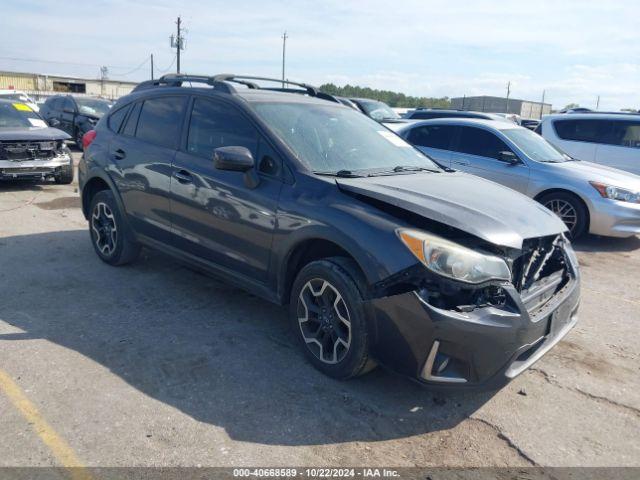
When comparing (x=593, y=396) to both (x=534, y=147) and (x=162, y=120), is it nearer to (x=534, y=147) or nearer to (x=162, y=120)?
(x=162, y=120)

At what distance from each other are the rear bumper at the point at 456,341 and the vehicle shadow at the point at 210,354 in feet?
0.87

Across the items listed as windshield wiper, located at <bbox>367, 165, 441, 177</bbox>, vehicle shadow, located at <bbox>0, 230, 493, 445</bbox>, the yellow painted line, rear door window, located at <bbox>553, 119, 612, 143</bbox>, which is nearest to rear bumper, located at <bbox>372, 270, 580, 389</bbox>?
vehicle shadow, located at <bbox>0, 230, 493, 445</bbox>

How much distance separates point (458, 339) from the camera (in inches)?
113

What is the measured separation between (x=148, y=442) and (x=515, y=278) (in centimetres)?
220

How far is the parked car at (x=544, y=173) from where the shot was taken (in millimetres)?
7367

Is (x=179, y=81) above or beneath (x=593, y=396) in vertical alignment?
above

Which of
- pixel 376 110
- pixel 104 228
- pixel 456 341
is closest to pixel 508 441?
pixel 456 341

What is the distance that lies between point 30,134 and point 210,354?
7424 mm

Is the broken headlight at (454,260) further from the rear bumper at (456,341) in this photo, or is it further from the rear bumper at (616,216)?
the rear bumper at (616,216)

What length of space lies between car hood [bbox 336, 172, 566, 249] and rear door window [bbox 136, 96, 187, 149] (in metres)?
1.83

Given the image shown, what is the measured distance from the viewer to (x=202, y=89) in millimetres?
4582

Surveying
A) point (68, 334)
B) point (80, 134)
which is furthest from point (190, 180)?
point (80, 134)

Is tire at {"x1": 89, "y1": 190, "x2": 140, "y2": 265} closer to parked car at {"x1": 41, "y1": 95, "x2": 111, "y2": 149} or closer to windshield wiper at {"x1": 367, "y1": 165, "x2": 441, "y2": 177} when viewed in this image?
windshield wiper at {"x1": 367, "y1": 165, "x2": 441, "y2": 177}

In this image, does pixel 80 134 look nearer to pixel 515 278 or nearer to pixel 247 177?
pixel 247 177
